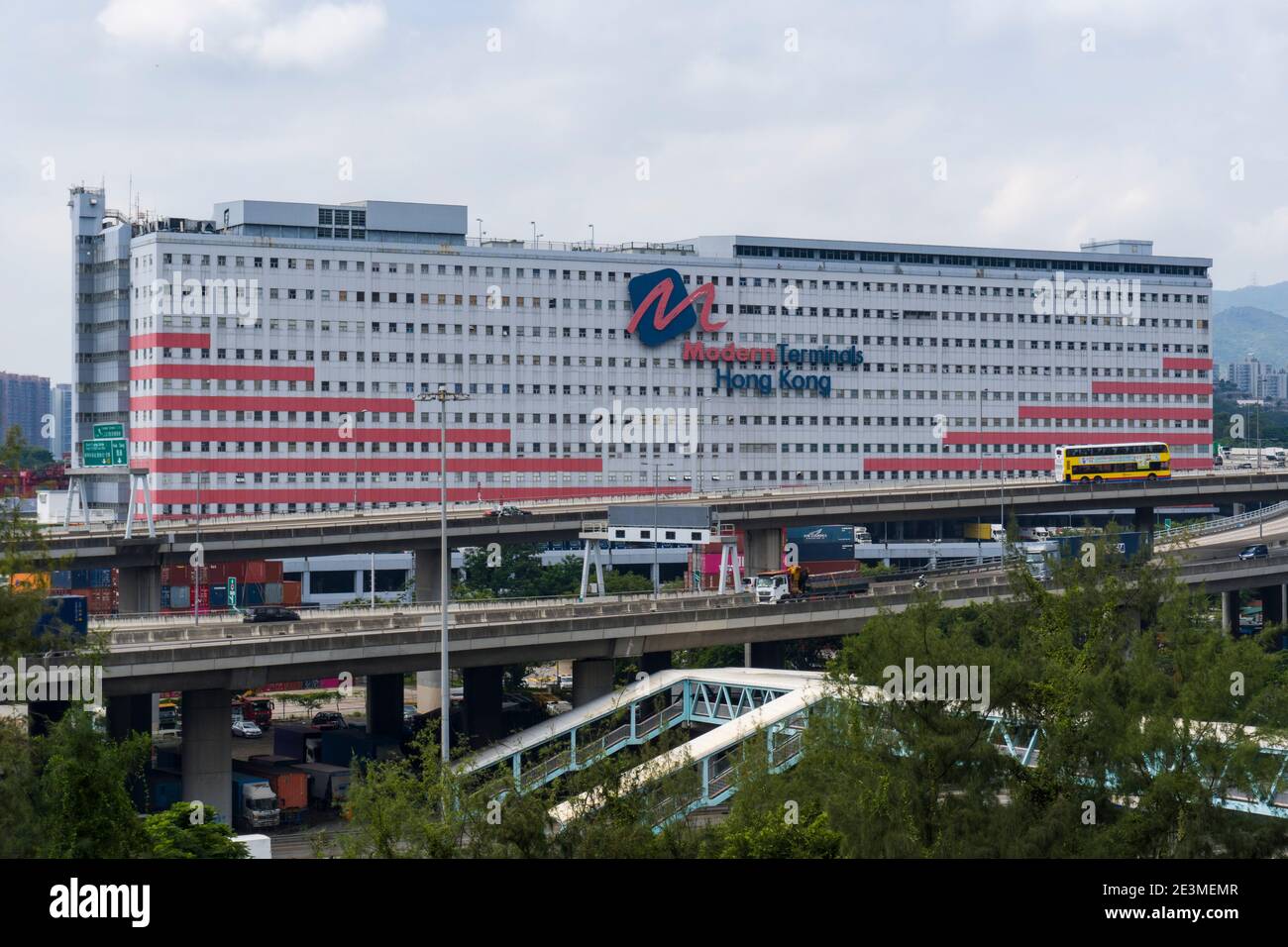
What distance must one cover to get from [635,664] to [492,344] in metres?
63.5

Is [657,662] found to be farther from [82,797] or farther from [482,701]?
[82,797]

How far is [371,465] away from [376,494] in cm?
267

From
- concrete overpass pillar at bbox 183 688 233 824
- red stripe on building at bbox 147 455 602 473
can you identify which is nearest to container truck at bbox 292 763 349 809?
concrete overpass pillar at bbox 183 688 233 824

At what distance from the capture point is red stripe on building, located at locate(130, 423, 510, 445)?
141 meters

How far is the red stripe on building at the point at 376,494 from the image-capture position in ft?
462

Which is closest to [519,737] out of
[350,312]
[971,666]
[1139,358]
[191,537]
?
[191,537]

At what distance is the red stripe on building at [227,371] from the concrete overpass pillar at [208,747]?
79.5 metres

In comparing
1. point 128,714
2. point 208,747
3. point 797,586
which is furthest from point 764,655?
point 128,714

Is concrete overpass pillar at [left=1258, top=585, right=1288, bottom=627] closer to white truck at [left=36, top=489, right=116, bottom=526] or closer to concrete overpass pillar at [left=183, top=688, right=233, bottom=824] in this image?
concrete overpass pillar at [left=183, top=688, right=233, bottom=824]

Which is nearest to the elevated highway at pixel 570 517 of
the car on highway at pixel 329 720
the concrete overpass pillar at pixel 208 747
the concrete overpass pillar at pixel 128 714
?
the car on highway at pixel 329 720

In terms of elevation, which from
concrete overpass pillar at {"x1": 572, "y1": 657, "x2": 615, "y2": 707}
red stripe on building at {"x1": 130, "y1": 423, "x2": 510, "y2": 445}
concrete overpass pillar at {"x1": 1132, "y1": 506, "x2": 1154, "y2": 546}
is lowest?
concrete overpass pillar at {"x1": 572, "y1": 657, "x2": 615, "y2": 707}

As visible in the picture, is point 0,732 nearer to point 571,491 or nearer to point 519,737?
point 519,737

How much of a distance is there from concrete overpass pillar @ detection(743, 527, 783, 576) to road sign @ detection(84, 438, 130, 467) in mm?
38036

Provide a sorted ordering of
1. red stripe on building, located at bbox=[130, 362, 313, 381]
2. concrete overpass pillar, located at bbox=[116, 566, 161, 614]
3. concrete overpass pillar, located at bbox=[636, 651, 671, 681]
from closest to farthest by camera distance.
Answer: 1. concrete overpass pillar, located at bbox=[636, 651, 671, 681]
2. concrete overpass pillar, located at bbox=[116, 566, 161, 614]
3. red stripe on building, located at bbox=[130, 362, 313, 381]
